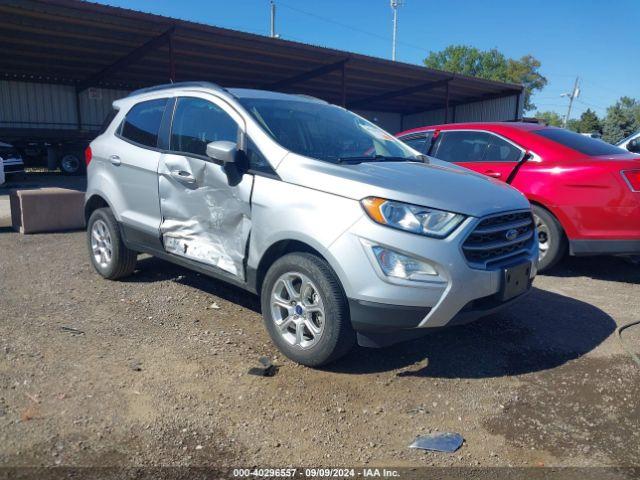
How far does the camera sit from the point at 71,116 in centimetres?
2062

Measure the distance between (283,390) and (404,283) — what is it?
977mm

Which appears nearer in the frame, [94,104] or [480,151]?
[480,151]

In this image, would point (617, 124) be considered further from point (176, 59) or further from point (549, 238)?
point (549, 238)

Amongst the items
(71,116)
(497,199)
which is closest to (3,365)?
(497,199)

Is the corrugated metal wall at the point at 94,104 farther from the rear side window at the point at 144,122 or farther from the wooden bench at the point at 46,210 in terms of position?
the rear side window at the point at 144,122

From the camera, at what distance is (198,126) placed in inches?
160

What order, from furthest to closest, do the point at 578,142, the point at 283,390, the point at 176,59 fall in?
the point at 176,59
the point at 578,142
the point at 283,390

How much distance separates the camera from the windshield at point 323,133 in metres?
3.65

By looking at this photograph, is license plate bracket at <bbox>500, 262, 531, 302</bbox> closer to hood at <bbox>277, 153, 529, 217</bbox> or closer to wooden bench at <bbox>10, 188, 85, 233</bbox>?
hood at <bbox>277, 153, 529, 217</bbox>

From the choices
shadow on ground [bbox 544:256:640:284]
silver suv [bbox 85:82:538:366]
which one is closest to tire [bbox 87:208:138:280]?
silver suv [bbox 85:82:538:366]

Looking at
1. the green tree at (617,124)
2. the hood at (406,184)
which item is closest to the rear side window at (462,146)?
the hood at (406,184)

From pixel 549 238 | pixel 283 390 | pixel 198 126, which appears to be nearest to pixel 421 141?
pixel 549 238

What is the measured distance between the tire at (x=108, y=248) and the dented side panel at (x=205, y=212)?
2.76ft

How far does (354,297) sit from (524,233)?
4.61ft
